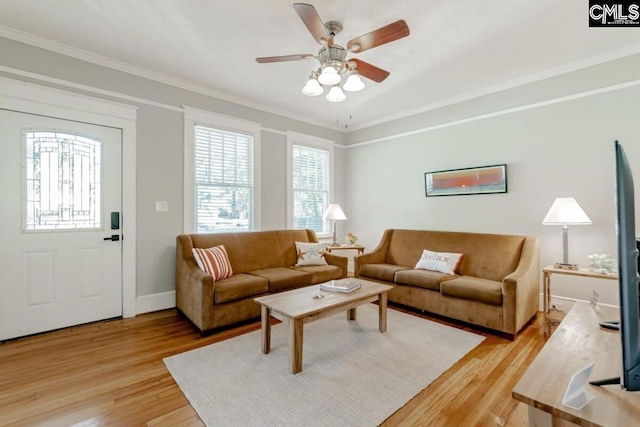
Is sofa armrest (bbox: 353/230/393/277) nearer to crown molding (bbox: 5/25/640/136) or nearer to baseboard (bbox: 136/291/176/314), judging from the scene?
crown molding (bbox: 5/25/640/136)

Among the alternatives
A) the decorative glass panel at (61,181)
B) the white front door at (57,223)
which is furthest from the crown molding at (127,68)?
the decorative glass panel at (61,181)

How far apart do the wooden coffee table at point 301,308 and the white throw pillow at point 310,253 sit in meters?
1.23

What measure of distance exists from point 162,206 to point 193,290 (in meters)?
1.23

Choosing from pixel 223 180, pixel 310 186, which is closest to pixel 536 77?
pixel 310 186

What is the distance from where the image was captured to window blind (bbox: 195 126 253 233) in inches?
155

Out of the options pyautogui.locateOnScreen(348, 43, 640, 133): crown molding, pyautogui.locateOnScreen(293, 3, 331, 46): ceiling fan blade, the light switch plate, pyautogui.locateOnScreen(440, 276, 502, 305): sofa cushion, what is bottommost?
pyautogui.locateOnScreen(440, 276, 502, 305): sofa cushion

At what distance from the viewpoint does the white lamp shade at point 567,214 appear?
2.84 meters

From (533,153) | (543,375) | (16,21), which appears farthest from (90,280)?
(533,153)

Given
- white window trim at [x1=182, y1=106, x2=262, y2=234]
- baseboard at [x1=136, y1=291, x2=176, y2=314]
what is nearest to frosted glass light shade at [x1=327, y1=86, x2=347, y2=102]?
white window trim at [x1=182, y1=106, x2=262, y2=234]

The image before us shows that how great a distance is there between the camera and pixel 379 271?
385 cm

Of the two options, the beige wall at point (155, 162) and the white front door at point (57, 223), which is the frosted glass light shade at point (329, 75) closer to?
the beige wall at point (155, 162)

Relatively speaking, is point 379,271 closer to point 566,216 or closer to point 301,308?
point 301,308

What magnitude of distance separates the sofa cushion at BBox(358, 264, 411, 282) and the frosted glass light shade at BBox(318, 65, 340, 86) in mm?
2397

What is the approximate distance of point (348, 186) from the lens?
5.73m
